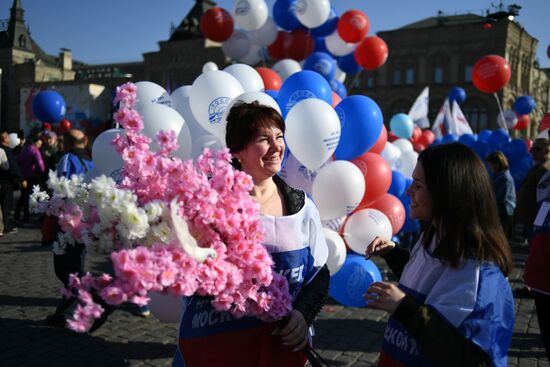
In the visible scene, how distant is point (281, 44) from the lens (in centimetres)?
927

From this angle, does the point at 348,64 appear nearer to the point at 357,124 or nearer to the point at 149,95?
the point at 357,124

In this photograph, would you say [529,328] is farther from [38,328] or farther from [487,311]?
[38,328]

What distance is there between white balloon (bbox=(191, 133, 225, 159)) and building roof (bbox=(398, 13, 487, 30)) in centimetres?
3931

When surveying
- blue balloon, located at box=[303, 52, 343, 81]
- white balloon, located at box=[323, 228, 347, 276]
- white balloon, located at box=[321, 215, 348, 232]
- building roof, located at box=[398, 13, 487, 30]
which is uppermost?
building roof, located at box=[398, 13, 487, 30]

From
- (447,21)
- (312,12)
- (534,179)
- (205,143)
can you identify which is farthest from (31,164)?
(447,21)

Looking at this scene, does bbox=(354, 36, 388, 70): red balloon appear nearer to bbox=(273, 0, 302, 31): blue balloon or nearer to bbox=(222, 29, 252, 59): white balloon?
bbox=(273, 0, 302, 31): blue balloon

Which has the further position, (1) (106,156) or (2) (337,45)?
(2) (337,45)

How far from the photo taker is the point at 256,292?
1.52 metres

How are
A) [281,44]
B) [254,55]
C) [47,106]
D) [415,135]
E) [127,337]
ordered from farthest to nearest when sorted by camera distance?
[415,135] → [254,55] → [47,106] → [281,44] → [127,337]

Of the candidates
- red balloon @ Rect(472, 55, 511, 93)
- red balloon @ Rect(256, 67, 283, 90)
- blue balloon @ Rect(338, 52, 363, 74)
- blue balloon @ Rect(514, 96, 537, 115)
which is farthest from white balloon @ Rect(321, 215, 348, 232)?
blue balloon @ Rect(514, 96, 537, 115)

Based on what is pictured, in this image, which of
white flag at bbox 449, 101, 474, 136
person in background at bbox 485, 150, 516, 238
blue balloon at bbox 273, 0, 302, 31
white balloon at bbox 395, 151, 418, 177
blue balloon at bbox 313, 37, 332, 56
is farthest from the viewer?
white flag at bbox 449, 101, 474, 136

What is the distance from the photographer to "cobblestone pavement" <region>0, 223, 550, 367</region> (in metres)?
3.68

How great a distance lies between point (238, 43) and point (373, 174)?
5599mm

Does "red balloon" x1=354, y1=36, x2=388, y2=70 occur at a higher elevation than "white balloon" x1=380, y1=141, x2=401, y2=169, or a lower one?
higher
